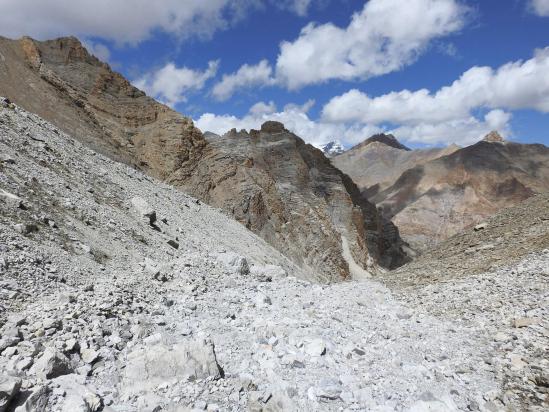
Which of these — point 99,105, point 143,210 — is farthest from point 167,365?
point 99,105

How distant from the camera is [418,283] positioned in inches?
547

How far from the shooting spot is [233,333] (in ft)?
27.1

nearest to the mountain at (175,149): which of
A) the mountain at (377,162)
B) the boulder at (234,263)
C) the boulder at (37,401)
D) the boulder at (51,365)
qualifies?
the boulder at (234,263)

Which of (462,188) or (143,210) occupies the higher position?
(462,188)

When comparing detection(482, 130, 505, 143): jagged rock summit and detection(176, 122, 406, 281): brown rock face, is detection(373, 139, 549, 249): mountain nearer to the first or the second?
detection(482, 130, 505, 143): jagged rock summit

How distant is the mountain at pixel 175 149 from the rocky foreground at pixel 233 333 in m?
21.2

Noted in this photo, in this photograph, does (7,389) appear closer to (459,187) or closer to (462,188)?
(462,188)

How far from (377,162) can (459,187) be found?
182 ft

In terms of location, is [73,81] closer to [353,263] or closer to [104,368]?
[353,263]

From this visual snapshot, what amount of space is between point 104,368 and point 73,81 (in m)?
39.2

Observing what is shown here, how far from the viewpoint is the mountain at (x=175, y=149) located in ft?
109

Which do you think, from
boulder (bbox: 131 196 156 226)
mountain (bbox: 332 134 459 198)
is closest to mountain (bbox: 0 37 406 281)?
boulder (bbox: 131 196 156 226)

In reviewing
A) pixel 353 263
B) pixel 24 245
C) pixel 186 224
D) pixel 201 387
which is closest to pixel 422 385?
pixel 201 387

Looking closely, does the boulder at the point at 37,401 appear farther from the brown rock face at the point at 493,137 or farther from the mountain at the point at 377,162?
the brown rock face at the point at 493,137
